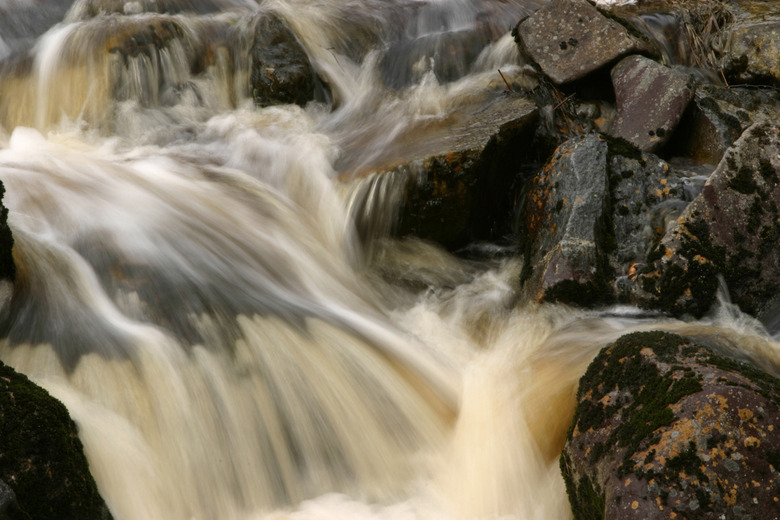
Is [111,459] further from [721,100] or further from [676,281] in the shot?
[721,100]

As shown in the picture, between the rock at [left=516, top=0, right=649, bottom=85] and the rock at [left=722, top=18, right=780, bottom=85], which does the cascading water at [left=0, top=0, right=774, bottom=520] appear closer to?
the rock at [left=516, top=0, right=649, bottom=85]

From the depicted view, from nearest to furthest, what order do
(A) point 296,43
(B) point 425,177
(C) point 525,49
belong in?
(B) point 425,177
(C) point 525,49
(A) point 296,43

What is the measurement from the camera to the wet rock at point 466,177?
536cm

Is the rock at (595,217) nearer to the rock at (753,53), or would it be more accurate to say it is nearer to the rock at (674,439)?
the rock at (674,439)

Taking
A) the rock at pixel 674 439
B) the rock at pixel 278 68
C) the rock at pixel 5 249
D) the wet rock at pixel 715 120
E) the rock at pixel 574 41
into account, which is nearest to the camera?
the rock at pixel 674 439

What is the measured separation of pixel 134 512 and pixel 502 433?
1.87m

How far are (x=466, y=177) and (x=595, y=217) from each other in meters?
1.03

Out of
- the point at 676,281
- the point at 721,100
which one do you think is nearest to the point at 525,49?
the point at 721,100

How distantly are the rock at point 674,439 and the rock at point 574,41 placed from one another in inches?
141

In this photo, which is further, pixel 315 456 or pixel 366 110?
pixel 366 110

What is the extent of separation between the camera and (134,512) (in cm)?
329

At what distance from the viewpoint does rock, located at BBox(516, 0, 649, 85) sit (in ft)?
20.7

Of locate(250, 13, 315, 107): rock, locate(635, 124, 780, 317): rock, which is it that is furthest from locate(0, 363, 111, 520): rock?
locate(250, 13, 315, 107): rock

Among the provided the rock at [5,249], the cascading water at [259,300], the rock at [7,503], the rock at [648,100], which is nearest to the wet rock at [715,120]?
the rock at [648,100]
